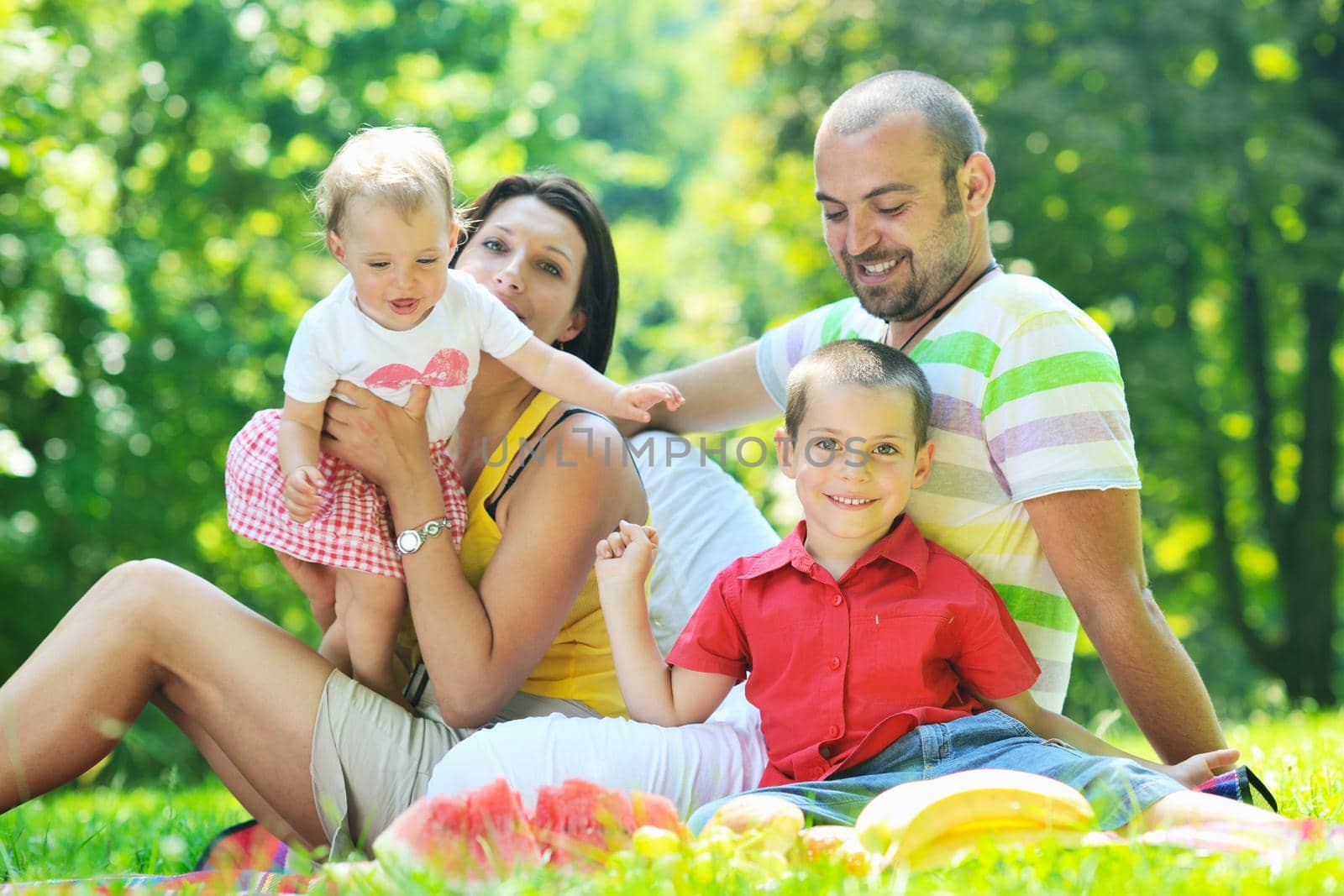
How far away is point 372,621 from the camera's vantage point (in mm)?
2914

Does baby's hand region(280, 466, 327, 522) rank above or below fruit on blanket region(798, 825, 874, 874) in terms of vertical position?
above

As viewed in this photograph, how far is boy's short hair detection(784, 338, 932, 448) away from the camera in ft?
8.73

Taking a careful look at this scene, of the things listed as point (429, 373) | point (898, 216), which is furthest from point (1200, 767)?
point (429, 373)

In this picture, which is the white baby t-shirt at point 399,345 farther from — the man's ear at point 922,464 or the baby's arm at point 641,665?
the man's ear at point 922,464

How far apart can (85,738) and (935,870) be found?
1766 mm

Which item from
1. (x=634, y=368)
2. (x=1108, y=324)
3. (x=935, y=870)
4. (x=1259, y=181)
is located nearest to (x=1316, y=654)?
(x=1108, y=324)

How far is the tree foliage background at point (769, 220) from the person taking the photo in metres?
8.76

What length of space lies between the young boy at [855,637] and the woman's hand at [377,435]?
485 millimetres

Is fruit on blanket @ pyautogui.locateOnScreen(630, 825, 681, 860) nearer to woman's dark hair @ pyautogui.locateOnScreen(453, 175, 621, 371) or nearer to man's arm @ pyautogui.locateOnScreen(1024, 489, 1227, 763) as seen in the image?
man's arm @ pyautogui.locateOnScreen(1024, 489, 1227, 763)

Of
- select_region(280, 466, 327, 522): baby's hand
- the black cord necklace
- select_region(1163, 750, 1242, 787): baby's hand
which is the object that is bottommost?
select_region(1163, 750, 1242, 787): baby's hand

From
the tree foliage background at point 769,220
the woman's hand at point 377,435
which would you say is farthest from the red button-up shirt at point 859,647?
the tree foliage background at point 769,220

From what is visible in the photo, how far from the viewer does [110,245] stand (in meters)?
9.00

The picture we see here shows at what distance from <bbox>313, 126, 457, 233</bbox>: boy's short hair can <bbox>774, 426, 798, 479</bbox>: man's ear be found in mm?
849

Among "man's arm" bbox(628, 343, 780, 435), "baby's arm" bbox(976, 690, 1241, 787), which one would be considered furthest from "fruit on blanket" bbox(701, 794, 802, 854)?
"man's arm" bbox(628, 343, 780, 435)
